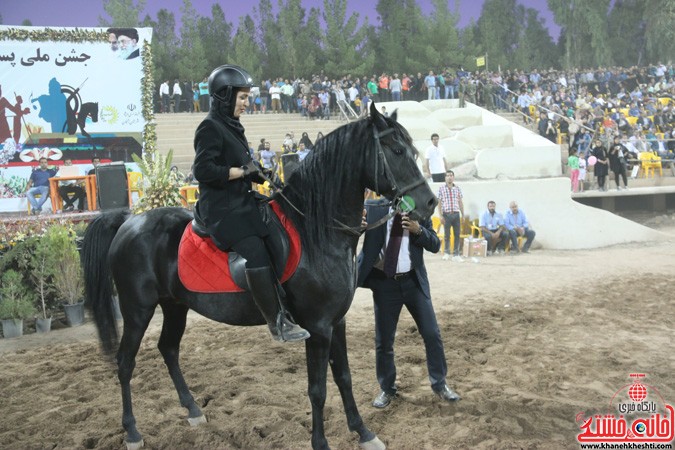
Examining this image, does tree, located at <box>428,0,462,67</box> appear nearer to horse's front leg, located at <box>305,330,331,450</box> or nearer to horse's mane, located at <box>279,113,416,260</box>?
horse's mane, located at <box>279,113,416,260</box>

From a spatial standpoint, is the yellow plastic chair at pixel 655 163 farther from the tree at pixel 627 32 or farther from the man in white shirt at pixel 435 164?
the tree at pixel 627 32

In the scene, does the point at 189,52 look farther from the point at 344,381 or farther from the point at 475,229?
the point at 344,381

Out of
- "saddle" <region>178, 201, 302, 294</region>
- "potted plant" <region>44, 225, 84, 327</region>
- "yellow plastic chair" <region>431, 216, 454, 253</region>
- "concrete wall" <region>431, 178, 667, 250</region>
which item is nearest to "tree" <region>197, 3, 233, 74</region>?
"concrete wall" <region>431, 178, 667, 250</region>

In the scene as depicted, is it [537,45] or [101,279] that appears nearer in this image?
[101,279]

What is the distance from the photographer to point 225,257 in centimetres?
446

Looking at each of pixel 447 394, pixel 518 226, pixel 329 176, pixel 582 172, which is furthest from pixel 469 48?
pixel 329 176

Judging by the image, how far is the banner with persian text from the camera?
50.3 ft

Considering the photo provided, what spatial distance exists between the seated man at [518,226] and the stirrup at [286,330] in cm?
1038

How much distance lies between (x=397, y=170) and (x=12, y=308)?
619 cm

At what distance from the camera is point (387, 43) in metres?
46.8

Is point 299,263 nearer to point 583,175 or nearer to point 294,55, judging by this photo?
point 583,175

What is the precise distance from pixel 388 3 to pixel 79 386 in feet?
163

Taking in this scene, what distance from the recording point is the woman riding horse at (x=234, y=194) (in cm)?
411

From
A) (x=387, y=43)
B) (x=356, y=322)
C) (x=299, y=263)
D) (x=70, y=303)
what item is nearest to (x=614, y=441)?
(x=299, y=263)
